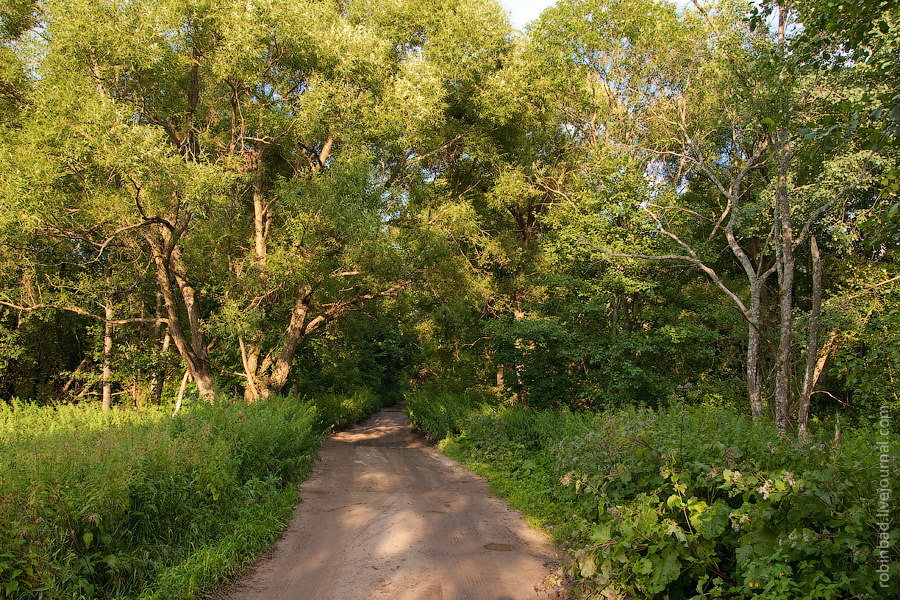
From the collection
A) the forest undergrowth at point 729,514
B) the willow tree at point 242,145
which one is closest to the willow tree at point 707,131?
the willow tree at point 242,145

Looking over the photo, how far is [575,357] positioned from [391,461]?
5998 mm

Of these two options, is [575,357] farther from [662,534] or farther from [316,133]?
[662,534]

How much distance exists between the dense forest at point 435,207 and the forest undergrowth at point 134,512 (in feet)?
2.70

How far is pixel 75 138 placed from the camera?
10.5 metres

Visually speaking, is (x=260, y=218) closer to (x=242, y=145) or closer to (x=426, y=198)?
(x=242, y=145)

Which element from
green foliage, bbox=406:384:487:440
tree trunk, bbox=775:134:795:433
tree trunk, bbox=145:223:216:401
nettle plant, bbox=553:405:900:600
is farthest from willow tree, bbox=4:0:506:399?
nettle plant, bbox=553:405:900:600

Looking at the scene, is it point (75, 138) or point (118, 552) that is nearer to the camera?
point (118, 552)

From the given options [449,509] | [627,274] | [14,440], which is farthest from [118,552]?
[627,274]

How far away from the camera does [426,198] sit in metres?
18.3

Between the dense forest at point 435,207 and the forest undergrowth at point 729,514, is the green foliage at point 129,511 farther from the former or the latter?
the forest undergrowth at point 729,514

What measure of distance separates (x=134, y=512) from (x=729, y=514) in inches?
211

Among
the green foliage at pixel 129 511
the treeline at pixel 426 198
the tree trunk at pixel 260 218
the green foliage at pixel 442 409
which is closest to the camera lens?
the green foliage at pixel 129 511

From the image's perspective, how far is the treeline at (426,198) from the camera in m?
11.1

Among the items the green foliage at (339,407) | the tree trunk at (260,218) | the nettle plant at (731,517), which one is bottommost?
the green foliage at (339,407)
